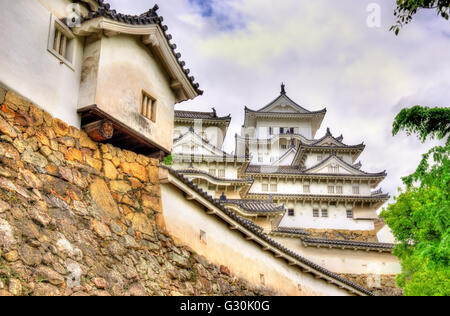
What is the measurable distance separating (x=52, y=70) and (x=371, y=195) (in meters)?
35.4

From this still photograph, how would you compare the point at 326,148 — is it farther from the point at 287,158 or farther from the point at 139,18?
the point at 139,18

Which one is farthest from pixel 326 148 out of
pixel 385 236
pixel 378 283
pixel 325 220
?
pixel 378 283

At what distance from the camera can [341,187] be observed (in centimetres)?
3975

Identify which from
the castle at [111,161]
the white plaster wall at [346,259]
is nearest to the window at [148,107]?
the castle at [111,161]

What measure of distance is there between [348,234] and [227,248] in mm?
27563

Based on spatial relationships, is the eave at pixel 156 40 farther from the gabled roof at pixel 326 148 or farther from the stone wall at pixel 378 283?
the gabled roof at pixel 326 148

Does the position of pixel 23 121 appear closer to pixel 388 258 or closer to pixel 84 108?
pixel 84 108

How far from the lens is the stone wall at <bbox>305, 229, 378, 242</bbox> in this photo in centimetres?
3641

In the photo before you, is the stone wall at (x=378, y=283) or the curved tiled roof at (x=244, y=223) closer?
the curved tiled roof at (x=244, y=223)

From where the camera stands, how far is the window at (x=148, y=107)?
35.0ft

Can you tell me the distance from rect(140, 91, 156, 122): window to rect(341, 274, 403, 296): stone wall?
69.0 feet

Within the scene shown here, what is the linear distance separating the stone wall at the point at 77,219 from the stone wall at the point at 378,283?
19.9 metres
